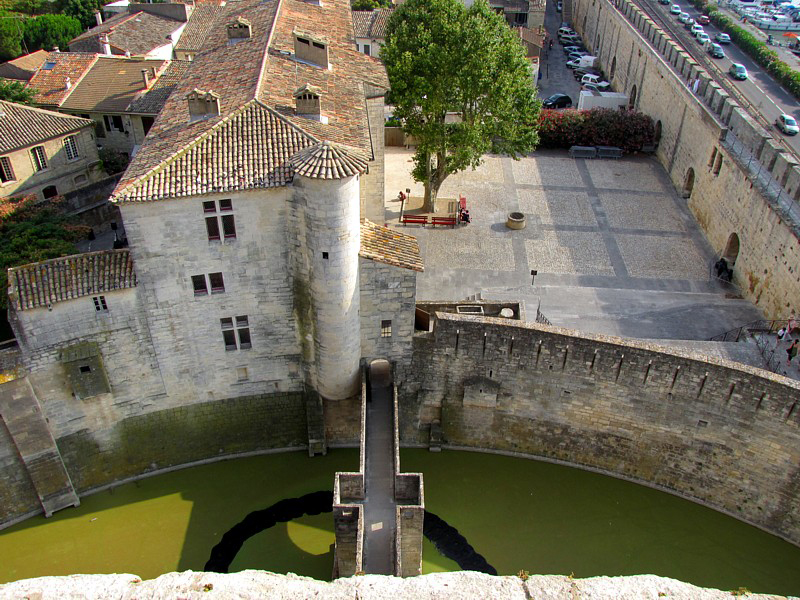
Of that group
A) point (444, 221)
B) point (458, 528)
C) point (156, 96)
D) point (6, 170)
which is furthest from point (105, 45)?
point (458, 528)

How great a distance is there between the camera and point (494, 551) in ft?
72.6

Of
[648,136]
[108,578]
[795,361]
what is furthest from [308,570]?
[648,136]

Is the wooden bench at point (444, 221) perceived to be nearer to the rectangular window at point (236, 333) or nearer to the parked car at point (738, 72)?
the rectangular window at point (236, 333)

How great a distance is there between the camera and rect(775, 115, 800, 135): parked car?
144 feet

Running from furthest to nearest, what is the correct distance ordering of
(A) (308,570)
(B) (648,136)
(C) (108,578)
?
(B) (648,136) < (A) (308,570) < (C) (108,578)

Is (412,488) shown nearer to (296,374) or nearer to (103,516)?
(296,374)

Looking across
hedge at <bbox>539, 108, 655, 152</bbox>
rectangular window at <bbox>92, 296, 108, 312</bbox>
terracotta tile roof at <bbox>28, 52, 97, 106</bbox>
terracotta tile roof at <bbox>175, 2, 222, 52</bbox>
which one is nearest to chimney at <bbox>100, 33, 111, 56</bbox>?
terracotta tile roof at <bbox>28, 52, 97, 106</bbox>

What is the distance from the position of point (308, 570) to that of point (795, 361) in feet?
60.8

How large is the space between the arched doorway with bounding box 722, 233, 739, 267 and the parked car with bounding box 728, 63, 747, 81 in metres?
27.1

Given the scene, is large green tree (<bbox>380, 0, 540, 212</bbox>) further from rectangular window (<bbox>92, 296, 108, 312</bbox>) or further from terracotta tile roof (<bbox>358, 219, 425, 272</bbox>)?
rectangular window (<bbox>92, 296, 108, 312</bbox>)

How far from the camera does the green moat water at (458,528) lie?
71.3 ft

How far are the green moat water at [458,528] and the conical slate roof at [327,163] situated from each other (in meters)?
11.1

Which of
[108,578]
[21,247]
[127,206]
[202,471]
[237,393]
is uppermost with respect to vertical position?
[127,206]

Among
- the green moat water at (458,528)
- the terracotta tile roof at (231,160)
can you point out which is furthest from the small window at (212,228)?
the green moat water at (458,528)
